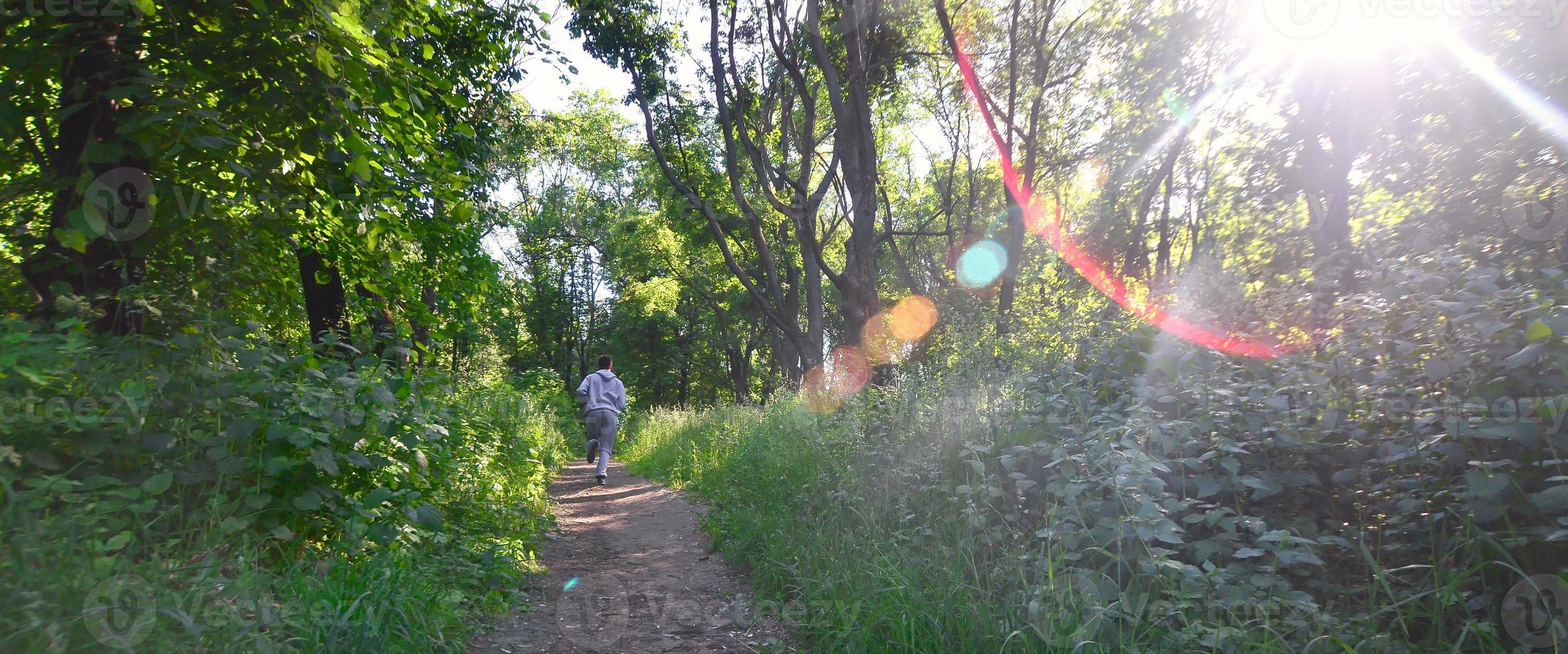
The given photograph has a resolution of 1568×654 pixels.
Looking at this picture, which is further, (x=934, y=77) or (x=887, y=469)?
(x=934, y=77)

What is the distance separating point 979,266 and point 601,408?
18.7 meters

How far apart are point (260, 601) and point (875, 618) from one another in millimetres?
2759

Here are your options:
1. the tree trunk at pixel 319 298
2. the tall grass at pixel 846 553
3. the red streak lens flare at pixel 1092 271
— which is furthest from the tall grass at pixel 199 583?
the red streak lens flare at pixel 1092 271

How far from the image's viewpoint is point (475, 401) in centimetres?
1109

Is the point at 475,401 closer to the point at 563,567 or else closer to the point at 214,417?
the point at 563,567

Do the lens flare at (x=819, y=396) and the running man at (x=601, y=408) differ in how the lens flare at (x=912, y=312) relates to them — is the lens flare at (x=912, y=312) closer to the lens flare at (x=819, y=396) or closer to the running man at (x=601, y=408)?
the lens flare at (x=819, y=396)

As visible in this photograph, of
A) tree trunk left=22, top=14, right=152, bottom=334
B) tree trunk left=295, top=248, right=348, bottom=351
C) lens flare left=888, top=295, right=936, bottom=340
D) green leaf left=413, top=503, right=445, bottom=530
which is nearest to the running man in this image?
tree trunk left=295, top=248, right=348, bottom=351

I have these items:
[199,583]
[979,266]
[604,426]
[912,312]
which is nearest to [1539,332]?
[199,583]

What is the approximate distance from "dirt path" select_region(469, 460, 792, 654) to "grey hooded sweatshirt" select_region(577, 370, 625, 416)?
3210 mm

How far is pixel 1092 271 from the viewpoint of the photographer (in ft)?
73.6

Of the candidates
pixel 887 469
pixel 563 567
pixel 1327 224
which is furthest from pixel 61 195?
pixel 1327 224

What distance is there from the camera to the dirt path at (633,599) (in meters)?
4.33

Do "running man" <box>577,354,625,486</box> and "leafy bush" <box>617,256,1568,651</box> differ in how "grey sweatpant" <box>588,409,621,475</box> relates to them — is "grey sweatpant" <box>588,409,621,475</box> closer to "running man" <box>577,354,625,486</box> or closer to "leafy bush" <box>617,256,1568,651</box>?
"running man" <box>577,354,625,486</box>

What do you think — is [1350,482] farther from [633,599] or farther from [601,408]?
[601,408]
